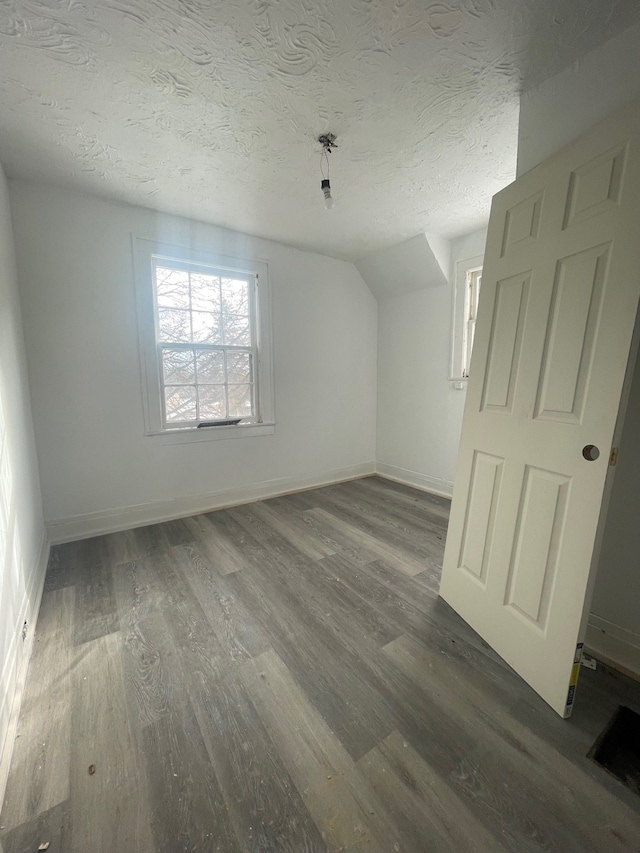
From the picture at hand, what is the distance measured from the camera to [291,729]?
119 cm

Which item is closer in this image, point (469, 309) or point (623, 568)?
point (623, 568)

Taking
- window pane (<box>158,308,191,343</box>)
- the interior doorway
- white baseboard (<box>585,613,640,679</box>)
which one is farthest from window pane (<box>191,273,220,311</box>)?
white baseboard (<box>585,613,640,679</box>)

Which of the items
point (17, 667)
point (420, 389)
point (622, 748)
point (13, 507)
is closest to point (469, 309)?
point (420, 389)

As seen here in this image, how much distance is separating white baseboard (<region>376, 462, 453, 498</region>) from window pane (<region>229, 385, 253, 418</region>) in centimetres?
194

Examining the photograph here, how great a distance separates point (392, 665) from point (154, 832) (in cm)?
95

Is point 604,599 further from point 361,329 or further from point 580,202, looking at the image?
point 361,329

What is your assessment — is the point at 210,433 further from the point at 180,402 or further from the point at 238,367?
the point at 238,367

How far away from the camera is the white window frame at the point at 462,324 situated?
10.6 feet

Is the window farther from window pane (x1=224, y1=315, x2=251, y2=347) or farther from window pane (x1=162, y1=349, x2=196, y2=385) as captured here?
window pane (x1=162, y1=349, x2=196, y2=385)

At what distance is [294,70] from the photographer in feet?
4.82

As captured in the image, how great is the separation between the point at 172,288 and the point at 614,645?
12.2 feet

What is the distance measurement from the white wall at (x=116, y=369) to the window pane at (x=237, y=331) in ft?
1.02

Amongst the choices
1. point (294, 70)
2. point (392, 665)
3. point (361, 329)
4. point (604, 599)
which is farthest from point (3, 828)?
point (361, 329)

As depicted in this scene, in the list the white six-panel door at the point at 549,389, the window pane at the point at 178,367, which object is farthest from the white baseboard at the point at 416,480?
the window pane at the point at 178,367
